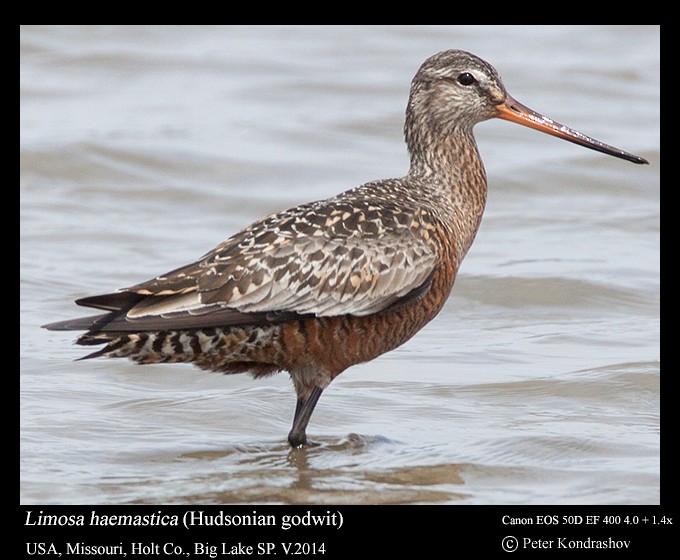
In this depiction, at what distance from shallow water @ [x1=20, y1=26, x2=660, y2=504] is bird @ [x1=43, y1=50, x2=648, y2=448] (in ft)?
1.84

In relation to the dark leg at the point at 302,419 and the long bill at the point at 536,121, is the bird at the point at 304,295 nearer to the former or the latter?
the dark leg at the point at 302,419

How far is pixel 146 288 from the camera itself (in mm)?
6777

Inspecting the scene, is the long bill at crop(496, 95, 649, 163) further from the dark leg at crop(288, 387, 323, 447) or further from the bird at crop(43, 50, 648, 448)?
the dark leg at crop(288, 387, 323, 447)

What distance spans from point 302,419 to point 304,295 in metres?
0.73

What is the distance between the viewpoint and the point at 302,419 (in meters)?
7.25

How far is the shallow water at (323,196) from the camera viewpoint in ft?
22.9

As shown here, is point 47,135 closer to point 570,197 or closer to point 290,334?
point 570,197

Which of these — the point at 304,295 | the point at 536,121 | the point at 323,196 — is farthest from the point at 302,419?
the point at 323,196

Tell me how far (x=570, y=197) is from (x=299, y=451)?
676cm

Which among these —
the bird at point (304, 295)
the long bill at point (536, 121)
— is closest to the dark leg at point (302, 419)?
the bird at point (304, 295)

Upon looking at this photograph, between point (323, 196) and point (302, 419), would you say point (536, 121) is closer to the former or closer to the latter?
point (302, 419)
